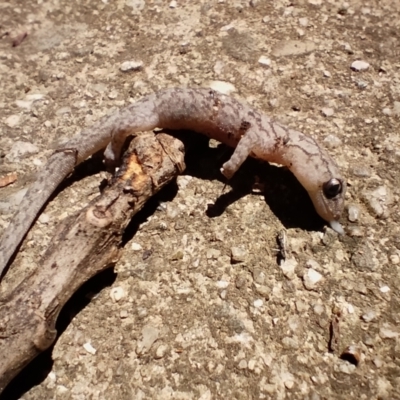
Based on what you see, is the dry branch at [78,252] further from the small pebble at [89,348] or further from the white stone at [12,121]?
the white stone at [12,121]

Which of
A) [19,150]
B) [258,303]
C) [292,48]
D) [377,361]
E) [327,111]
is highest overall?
[19,150]

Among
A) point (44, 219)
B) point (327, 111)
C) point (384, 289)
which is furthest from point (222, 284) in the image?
point (327, 111)

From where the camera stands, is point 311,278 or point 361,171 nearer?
point 311,278

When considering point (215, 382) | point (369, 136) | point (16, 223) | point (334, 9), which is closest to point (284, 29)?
point (334, 9)

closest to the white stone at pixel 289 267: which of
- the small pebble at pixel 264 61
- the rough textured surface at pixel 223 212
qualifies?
the rough textured surface at pixel 223 212

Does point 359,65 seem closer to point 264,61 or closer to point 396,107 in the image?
point 396,107

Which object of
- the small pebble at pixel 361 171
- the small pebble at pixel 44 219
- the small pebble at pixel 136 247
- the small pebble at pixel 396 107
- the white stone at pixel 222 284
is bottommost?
the small pebble at pixel 361 171

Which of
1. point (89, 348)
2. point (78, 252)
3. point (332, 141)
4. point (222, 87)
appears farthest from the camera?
point (222, 87)

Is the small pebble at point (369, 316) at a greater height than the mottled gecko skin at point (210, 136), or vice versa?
the mottled gecko skin at point (210, 136)
